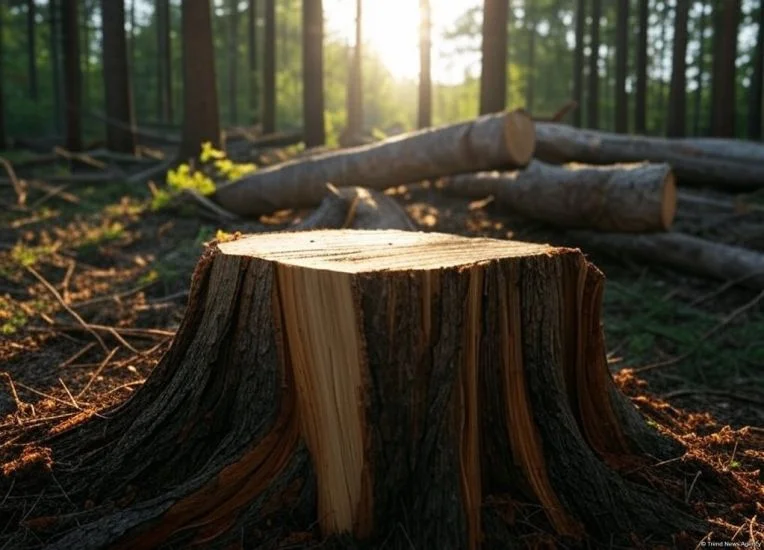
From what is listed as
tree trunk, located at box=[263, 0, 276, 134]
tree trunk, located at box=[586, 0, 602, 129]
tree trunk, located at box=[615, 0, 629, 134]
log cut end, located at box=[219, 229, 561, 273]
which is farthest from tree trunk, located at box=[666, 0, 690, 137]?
log cut end, located at box=[219, 229, 561, 273]

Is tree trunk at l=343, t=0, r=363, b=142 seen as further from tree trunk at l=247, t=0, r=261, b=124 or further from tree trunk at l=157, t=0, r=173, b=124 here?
tree trunk at l=157, t=0, r=173, b=124

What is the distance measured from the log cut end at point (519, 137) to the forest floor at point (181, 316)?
846 mm

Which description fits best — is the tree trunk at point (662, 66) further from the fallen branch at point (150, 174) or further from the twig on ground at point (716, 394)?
the twig on ground at point (716, 394)

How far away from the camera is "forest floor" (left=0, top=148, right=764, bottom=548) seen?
106 inches

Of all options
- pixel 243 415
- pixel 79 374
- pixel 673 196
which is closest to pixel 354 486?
pixel 243 415

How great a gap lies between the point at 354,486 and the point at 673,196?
508 cm

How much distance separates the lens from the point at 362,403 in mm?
2123

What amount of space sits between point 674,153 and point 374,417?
784 cm

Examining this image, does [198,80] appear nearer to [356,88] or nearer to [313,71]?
[313,71]

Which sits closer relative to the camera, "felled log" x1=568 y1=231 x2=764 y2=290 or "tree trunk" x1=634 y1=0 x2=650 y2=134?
"felled log" x1=568 y1=231 x2=764 y2=290

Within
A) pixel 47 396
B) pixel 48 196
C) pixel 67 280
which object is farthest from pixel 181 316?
pixel 48 196

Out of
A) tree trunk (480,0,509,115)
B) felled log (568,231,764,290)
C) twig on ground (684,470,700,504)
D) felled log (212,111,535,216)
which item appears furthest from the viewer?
tree trunk (480,0,509,115)

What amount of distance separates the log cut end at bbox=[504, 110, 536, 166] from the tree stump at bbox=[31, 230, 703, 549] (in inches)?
166

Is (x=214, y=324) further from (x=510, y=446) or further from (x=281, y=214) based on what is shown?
(x=281, y=214)
